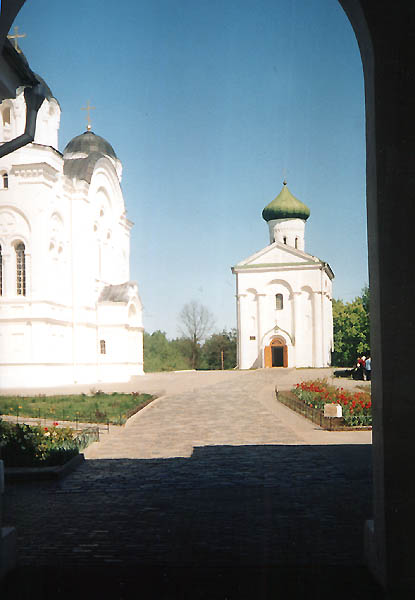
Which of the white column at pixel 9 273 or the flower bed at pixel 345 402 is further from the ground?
the white column at pixel 9 273

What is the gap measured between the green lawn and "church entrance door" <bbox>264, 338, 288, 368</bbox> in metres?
26.9

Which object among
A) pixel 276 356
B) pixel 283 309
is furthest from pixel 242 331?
pixel 283 309

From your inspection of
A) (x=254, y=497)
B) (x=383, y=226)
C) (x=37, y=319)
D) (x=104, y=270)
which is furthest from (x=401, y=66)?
(x=104, y=270)

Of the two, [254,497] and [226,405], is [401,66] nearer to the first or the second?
[254,497]

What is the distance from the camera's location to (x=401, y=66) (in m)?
4.14

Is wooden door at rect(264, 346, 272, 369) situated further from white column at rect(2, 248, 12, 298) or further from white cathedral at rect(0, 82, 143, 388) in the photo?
white column at rect(2, 248, 12, 298)

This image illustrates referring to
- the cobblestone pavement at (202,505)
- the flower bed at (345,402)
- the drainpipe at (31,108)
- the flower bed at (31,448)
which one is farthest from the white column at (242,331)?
the drainpipe at (31,108)

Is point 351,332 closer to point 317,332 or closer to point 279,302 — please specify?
point 317,332

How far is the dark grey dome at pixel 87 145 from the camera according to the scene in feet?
135

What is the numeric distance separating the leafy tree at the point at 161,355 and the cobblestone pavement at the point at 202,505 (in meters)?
36.4

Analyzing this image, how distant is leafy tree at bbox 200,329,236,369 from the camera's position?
56031 mm

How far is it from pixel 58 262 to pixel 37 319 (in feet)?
12.5

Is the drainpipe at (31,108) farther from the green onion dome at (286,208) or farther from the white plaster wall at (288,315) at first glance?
the green onion dome at (286,208)

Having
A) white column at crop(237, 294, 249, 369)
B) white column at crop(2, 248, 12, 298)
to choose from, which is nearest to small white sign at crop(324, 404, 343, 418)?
white column at crop(2, 248, 12, 298)
